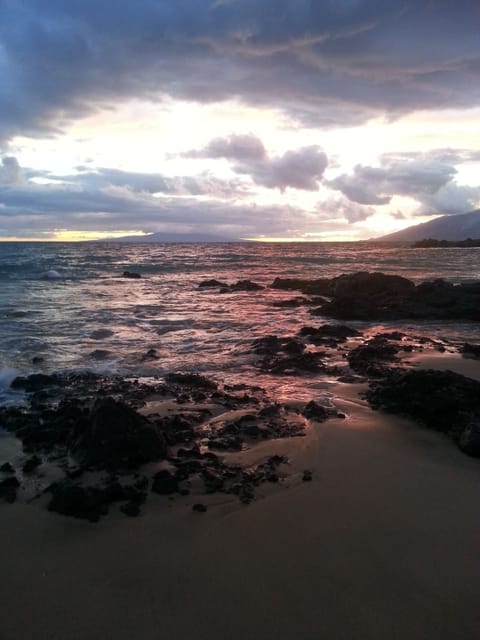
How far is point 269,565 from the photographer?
3.45 m

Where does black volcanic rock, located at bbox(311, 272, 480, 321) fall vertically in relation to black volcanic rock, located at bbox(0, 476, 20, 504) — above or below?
above

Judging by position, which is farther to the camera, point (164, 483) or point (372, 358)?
point (372, 358)

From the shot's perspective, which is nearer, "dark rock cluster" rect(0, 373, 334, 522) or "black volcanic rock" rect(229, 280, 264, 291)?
"dark rock cluster" rect(0, 373, 334, 522)

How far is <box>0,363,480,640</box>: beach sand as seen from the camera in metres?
2.94

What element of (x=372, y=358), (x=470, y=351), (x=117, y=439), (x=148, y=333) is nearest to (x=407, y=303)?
(x=470, y=351)

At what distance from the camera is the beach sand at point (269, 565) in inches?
116

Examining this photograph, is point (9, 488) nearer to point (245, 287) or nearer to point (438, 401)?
point (438, 401)

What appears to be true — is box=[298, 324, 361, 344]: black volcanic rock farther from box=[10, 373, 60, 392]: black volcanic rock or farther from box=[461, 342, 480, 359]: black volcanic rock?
box=[10, 373, 60, 392]: black volcanic rock

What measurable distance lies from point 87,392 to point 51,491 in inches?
128

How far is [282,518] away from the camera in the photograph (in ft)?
13.3

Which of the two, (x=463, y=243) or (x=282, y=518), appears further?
(x=463, y=243)

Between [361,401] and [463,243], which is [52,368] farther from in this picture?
[463,243]

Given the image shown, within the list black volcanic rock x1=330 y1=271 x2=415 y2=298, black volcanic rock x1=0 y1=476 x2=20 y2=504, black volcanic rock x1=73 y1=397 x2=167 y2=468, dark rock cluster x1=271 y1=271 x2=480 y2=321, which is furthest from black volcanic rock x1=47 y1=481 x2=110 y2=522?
black volcanic rock x1=330 y1=271 x2=415 y2=298

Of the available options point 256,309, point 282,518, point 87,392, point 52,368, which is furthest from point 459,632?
point 256,309
